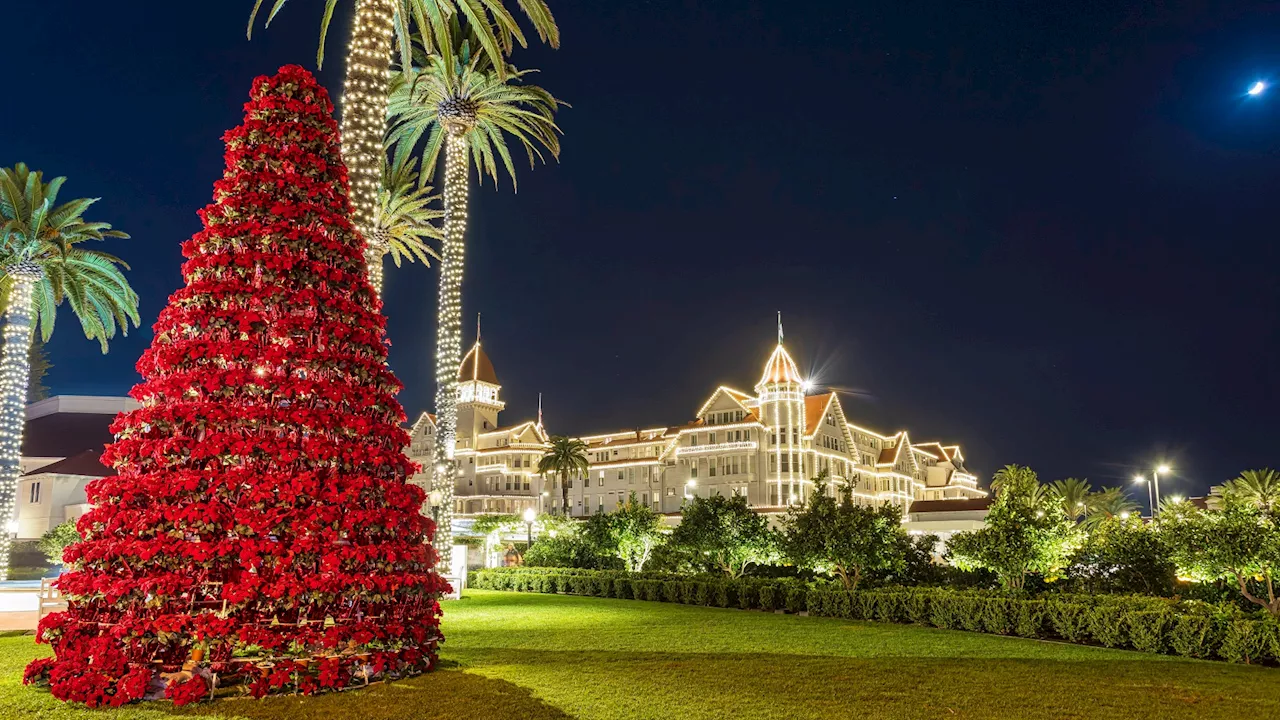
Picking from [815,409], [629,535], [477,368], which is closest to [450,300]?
[629,535]

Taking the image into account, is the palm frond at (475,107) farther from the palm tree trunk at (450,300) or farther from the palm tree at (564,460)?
the palm tree at (564,460)

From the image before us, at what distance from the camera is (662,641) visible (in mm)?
17000

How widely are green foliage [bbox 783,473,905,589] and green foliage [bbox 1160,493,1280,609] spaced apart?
768 cm

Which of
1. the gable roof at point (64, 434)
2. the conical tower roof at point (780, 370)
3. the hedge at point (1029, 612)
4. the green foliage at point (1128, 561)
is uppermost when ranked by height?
the conical tower roof at point (780, 370)

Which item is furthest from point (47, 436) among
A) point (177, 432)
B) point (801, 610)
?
point (177, 432)

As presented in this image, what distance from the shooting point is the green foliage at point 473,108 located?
105 feet

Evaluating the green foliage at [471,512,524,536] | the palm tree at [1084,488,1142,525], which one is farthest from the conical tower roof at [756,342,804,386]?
the palm tree at [1084,488,1142,525]

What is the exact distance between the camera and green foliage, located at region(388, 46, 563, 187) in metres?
32.0

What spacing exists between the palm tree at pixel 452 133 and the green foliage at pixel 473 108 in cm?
4

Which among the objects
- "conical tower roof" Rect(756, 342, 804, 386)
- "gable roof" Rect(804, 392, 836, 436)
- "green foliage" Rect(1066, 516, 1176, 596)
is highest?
"conical tower roof" Rect(756, 342, 804, 386)

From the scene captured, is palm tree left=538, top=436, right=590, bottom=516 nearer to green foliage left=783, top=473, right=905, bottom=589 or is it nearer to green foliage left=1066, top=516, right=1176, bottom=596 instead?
green foliage left=783, top=473, right=905, bottom=589

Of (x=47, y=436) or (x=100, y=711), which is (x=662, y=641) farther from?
(x=47, y=436)

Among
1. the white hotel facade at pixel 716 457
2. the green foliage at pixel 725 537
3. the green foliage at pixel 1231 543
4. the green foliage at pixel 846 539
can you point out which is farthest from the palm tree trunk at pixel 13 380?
the white hotel facade at pixel 716 457

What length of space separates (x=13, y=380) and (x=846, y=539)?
3183 cm
